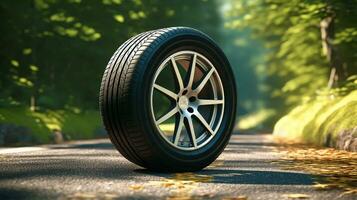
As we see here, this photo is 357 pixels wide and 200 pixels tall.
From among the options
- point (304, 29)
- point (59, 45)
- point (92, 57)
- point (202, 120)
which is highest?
point (304, 29)

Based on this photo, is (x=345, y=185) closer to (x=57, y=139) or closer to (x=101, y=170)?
(x=101, y=170)


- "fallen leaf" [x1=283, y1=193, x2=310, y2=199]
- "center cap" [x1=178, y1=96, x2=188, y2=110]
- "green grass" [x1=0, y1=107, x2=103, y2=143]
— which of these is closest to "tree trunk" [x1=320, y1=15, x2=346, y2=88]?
"green grass" [x1=0, y1=107, x2=103, y2=143]

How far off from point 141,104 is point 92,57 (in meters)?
16.3

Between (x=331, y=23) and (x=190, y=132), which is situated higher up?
(x=331, y=23)

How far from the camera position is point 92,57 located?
21.9 m

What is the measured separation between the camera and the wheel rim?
6477 mm

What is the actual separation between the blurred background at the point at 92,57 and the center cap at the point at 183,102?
5746 mm

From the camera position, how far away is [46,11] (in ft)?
60.2

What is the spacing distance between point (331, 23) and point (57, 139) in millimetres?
9748

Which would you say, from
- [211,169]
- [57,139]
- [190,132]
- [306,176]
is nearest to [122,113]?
[190,132]

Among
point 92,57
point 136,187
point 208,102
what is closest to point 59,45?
point 92,57

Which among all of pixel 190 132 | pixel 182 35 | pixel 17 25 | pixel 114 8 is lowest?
pixel 190 132

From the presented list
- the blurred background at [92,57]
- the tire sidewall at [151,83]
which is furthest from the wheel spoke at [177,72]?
the blurred background at [92,57]

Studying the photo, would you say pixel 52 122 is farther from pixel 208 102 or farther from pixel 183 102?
pixel 183 102
